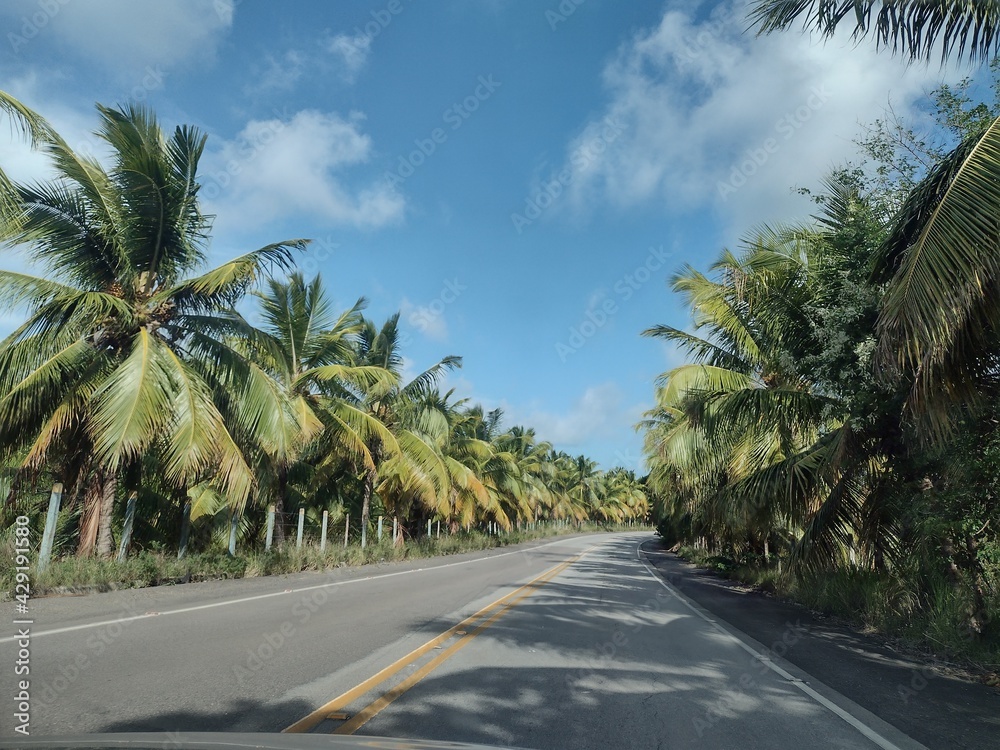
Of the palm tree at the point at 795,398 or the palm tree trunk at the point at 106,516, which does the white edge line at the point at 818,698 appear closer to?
the palm tree at the point at 795,398

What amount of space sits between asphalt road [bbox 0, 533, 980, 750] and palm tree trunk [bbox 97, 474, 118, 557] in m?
1.71

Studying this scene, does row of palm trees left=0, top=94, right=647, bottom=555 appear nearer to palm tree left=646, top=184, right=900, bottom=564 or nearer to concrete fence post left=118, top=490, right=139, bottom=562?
concrete fence post left=118, top=490, right=139, bottom=562

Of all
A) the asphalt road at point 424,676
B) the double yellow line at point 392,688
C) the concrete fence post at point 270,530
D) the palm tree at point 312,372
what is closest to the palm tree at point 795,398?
the asphalt road at point 424,676

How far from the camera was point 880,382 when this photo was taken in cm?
746

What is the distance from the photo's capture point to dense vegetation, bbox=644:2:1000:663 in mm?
5695

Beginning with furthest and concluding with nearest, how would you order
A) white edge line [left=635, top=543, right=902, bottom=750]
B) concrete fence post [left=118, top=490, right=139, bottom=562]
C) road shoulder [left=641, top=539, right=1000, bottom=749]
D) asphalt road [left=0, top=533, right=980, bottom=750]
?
1. concrete fence post [left=118, top=490, right=139, bottom=562]
2. road shoulder [left=641, top=539, right=1000, bottom=749]
3. white edge line [left=635, top=543, right=902, bottom=750]
4. asphalt road [left=0, top=533, right=980, bottom=750]

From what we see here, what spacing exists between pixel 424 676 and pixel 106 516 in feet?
30.9

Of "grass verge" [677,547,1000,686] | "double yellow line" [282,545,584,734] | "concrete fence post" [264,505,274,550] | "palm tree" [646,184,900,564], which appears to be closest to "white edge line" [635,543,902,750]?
"grass verge" [677,547,1000,686]

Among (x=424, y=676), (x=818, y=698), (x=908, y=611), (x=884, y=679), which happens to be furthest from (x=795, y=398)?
(x=424, y=676)

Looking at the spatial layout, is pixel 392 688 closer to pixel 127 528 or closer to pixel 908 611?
pixel 908 611

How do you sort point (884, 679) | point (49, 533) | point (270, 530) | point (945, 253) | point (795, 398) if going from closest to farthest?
point (945, 253), point (884, 679), point (49, 533), point (795, 398), point (270, 530)

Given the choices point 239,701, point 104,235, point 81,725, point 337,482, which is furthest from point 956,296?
point 337,482

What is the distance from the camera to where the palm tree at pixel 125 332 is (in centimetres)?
1174

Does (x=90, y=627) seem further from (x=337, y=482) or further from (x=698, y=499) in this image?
(x=337, y=482)
